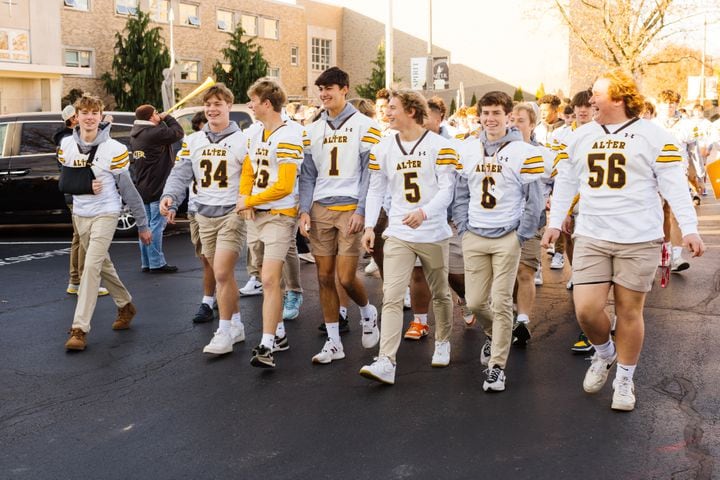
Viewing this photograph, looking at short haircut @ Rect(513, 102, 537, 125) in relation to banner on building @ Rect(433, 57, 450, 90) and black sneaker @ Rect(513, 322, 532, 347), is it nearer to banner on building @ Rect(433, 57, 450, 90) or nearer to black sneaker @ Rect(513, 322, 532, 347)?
black sneaker @ Rect(513, 322, 532, 347)

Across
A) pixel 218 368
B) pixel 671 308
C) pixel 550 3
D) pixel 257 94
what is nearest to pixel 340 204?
pixel 257 94

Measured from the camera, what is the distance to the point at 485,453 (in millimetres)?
4516

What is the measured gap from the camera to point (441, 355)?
625 centimetres

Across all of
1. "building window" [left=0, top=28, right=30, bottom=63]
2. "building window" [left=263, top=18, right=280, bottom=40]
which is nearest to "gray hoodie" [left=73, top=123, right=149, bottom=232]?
"building window" [left=0, top=28, right=30, bottom=63]

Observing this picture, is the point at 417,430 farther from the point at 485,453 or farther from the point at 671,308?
the point at 671,308

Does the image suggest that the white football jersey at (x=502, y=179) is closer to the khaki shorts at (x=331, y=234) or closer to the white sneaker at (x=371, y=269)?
the khaki shorts at (x=331, y=234)

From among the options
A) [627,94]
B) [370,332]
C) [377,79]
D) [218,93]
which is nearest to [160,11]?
[377,79]

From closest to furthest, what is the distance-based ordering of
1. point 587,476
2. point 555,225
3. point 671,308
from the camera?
1. point 587,476
2. point 555,225
3. point 671,308

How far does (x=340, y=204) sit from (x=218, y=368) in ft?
4.79

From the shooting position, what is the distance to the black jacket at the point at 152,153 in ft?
35.3

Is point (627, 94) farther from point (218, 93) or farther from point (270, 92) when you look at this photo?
point (218, 93)

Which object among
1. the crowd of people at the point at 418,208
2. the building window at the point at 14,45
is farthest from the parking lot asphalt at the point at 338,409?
the building window at the point at 14,45

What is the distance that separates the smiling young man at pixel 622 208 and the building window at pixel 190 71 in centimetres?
3852

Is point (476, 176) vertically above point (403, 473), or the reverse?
point (476, 176)
